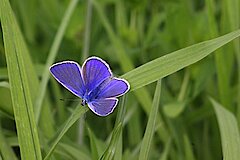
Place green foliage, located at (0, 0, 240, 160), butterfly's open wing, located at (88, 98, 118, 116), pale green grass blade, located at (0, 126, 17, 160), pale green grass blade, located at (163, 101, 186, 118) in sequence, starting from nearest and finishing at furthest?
butterfly's open wing, located at (88, 98, 118, 116), green foliage, located at (0, 0, 240, 160), pale green grass blade, located at (0, 126, 17, 160), pale green grass blade, located at (163, 101, 186, 118)

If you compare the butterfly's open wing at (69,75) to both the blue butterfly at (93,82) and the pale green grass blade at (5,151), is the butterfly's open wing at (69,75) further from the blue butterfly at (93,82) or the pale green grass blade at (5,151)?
the pale green grass blade at (5,151)

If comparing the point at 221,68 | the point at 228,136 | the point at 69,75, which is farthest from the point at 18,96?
the point at 221,68

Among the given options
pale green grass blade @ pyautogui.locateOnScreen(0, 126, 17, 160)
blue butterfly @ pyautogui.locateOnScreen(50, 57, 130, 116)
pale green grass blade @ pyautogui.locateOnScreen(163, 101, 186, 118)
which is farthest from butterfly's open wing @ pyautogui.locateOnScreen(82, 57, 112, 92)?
pale green grass blade @ pyautogui.locateOnScreen(163, 101, 186, 118)

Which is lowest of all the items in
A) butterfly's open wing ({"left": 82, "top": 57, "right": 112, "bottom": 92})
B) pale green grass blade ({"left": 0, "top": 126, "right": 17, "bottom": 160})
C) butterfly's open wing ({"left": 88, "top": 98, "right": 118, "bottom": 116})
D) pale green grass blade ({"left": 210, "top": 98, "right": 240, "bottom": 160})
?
pale green grass blade ({"left": 210, "top": 98, "right": 240, "bottom": 160})

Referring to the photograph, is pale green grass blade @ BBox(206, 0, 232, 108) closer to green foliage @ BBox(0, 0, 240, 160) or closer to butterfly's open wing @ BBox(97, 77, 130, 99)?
green foliage @ BBox(0, 0, 240, 160)

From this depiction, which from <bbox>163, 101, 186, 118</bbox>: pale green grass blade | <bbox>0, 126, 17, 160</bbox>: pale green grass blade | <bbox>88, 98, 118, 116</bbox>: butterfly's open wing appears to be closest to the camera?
<bbox>88, 98, 118, 116</bbox>: butterfly's open wing

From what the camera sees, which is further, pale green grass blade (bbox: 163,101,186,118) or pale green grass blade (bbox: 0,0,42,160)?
pale green grass blade (bbox: 163,101,186,118)

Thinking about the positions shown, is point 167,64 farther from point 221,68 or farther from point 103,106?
point 221,68

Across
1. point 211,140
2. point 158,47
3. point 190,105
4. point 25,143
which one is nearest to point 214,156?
point 211,140
